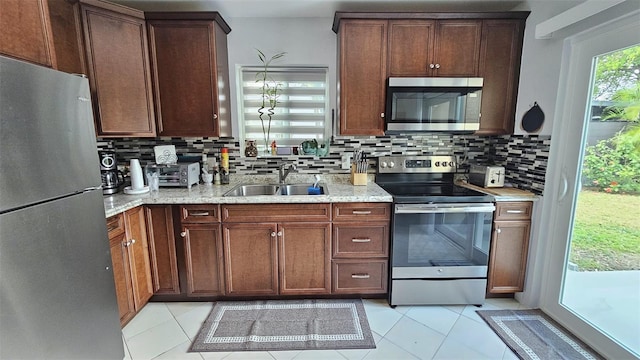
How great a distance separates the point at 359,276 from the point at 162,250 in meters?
1.53

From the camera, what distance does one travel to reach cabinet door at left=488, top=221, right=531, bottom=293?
2.09 m

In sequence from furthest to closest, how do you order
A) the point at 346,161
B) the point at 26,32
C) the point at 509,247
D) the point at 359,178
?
the point at 346,161 → the point at 359,178 → the point at 509,247 → the point at 26,32

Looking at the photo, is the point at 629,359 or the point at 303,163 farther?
the point at 303,163

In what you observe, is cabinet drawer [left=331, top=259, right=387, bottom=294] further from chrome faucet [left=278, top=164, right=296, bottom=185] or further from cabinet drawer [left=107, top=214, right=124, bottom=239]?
cabinet drawer [left=107, top=214, right=124, bottom=239]

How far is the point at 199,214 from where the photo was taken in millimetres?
2023

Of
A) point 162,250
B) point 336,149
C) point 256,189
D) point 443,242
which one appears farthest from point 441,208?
point 162,250

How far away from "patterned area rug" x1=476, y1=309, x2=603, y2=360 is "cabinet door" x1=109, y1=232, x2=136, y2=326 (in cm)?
251

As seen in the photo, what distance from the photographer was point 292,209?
2035 mm

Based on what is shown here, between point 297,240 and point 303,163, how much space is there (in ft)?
2.71

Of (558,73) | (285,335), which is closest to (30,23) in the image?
(285,335)

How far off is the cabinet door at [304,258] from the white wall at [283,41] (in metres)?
1.40

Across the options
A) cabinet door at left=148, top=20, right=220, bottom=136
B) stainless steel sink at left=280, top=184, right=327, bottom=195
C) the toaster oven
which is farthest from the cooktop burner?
the toaster oven

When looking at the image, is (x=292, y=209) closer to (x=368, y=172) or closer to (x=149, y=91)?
(x=368, y=172)

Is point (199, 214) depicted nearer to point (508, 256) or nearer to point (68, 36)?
point (68, 36)
